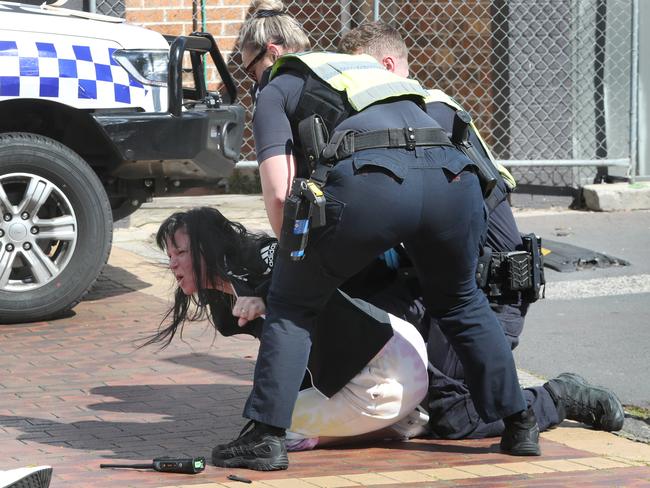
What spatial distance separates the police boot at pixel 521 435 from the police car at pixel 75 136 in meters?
2.93

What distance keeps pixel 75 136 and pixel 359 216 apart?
319 cm

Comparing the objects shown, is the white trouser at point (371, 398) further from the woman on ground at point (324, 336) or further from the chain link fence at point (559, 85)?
the chain link fence at point (559, 85)

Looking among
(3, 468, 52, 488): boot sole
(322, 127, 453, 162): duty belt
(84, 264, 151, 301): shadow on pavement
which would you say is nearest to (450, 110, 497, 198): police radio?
(322, 127, 453, 162): duty belt

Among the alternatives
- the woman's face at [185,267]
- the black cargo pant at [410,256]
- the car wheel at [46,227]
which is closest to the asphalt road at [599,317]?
the black cargo pant at [410,256]

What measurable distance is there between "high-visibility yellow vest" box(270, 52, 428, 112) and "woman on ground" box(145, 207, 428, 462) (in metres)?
0.68

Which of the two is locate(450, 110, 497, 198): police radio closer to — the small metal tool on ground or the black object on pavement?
the small metal tool on ground

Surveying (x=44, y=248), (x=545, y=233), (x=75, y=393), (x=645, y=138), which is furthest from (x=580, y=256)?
(x=75, y=393)

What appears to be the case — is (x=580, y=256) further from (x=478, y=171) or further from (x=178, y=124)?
(x=478, y=171)

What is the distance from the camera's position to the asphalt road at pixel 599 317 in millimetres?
5758

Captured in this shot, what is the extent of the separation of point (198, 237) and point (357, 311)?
67 centimetres

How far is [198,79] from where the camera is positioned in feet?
23.6

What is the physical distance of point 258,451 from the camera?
4.16 m

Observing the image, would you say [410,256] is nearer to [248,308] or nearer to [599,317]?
[248,308]

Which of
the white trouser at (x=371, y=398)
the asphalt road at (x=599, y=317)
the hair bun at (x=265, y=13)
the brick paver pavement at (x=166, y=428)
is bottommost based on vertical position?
the asphalt road at (x=599, y=317)
